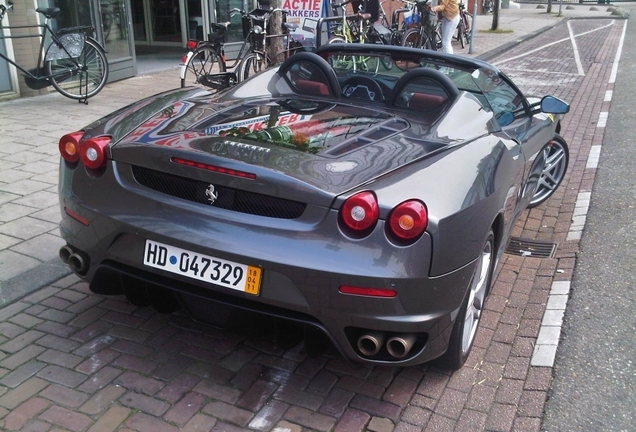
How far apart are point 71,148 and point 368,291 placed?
1.61m

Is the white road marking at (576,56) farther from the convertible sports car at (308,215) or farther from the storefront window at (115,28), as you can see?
the convertible sports car at (308,215)

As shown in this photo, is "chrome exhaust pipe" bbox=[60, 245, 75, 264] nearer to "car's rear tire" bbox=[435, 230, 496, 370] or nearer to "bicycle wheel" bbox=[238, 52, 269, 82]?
"car's rear tire" bbox=[435, 230, 496, 370]

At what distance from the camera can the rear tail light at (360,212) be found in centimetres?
255

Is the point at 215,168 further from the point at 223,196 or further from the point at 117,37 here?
the point at 117,37

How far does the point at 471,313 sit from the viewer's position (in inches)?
130

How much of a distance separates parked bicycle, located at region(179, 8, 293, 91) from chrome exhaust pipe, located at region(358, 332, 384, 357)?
6530 millimetres

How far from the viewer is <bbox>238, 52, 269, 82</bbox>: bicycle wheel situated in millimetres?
9352

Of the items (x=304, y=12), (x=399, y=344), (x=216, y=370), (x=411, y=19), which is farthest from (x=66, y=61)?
(x=411, y=19)

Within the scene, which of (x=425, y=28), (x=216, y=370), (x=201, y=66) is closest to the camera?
(x=216, y=370)

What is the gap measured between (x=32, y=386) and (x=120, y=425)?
52cm

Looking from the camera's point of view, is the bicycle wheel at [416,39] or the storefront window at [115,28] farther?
the bicycle wheel at [416,39]

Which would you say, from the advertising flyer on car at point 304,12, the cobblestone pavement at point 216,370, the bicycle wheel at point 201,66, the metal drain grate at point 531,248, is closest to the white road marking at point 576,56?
the advertising flyer on car at point 304,12

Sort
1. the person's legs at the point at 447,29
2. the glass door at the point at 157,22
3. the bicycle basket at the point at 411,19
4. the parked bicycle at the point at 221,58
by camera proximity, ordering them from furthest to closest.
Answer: the bicycle basket at the point at 411,19
the glass door at the point at 157,22
the person's legs at the point at 447,29
the parked bicycle at the point at 221,58

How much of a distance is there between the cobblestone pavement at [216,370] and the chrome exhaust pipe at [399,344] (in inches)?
14.1
